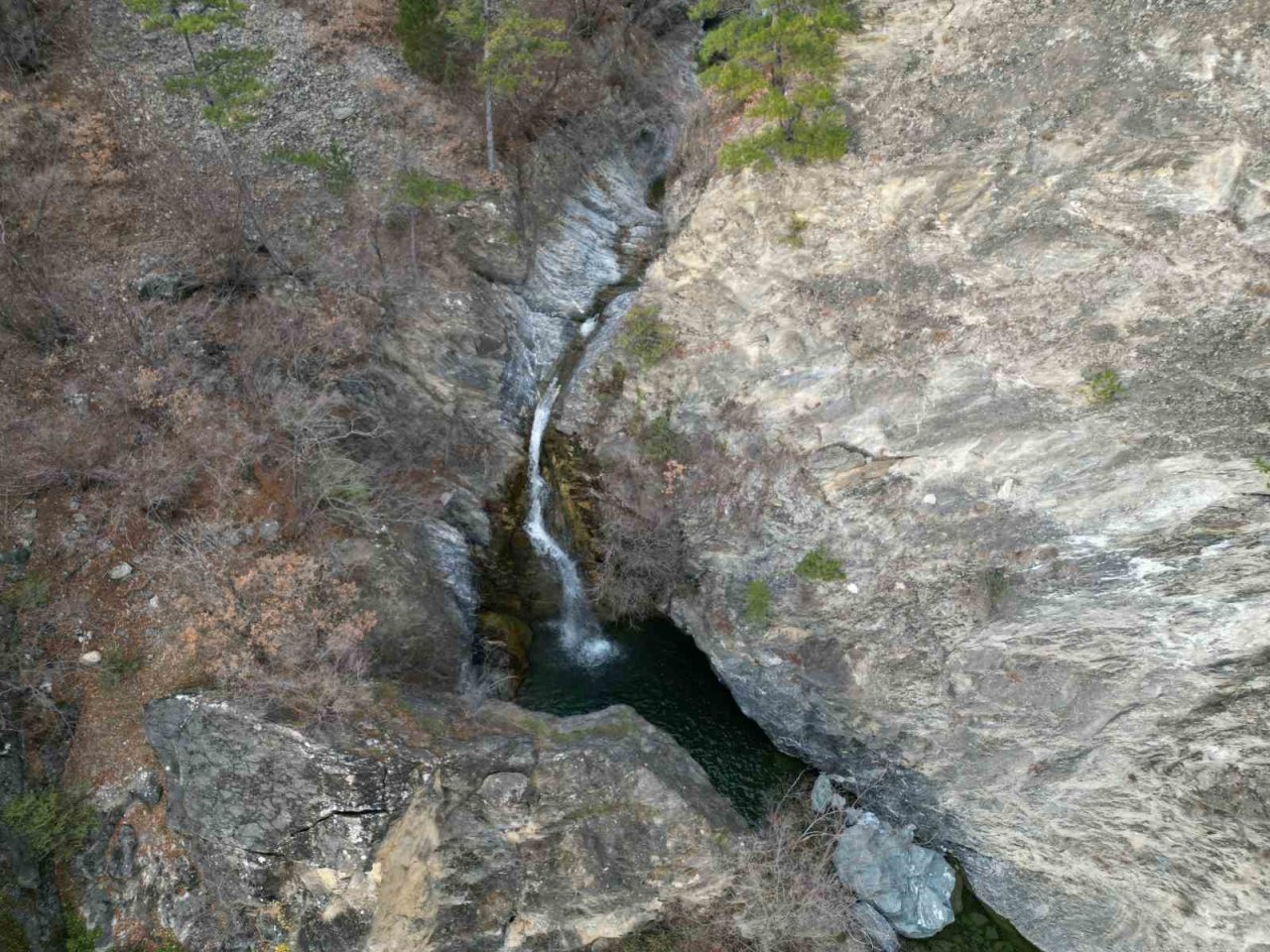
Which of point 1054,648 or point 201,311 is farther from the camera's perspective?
point 201,311

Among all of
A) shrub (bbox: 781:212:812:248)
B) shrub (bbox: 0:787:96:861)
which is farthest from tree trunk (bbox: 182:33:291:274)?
shrub (bbox: 781:212:812:248)

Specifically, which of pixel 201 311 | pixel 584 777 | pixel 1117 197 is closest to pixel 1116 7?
pixel 1117 197

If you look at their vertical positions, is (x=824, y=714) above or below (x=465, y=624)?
above

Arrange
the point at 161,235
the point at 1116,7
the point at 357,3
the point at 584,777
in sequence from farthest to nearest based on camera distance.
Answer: the point at 357,3
the point at 161,235
the point at 584,777
the point at 1116,7

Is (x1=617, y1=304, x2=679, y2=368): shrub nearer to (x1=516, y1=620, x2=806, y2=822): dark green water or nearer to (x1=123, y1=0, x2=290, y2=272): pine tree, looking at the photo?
(x1=516, y1=620, x2=806, y2=822): dark green water

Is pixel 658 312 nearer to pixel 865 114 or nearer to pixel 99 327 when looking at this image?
pixel 865 114

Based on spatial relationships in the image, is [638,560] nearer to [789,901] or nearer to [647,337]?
[647,337]

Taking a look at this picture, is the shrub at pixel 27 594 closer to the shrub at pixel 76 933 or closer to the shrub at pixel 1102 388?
the shrub at pixel 76 933
